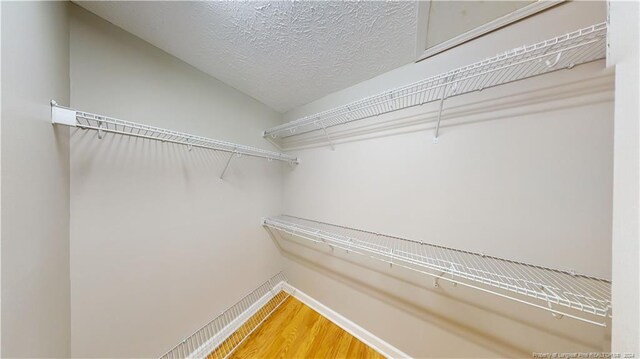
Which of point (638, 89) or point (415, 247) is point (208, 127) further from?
point (638, 89)

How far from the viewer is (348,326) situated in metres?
1.32

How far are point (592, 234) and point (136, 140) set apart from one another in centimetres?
207

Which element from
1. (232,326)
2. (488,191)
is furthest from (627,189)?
(232,326)

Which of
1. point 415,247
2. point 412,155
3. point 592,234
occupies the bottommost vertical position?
point 415,247

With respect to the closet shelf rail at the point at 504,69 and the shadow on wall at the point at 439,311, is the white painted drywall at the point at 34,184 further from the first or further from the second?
the shadow on wall at the point at 439,311

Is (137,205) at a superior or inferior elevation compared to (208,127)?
inferior

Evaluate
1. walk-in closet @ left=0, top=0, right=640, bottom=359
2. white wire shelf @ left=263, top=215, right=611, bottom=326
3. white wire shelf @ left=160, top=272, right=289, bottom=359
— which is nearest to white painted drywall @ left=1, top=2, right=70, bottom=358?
walk-in closet @ left=0, top=0, right=640, bottom=359

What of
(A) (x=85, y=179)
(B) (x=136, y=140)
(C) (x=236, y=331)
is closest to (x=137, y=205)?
(A) (x=85, y=179)

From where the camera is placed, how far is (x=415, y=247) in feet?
3.26

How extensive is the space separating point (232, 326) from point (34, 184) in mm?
1386

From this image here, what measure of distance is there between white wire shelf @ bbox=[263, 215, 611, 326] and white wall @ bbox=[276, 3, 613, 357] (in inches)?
1.7

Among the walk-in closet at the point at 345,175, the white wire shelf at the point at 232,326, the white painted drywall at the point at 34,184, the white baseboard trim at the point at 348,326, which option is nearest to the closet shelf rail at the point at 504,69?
the walk-in closet at the point at 345,175

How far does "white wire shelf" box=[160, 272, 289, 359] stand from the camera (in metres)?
1.11

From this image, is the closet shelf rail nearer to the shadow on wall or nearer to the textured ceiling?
the textured ceiling
